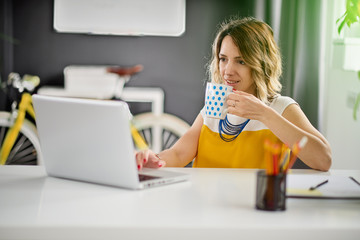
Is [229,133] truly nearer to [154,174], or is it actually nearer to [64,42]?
[154,174]

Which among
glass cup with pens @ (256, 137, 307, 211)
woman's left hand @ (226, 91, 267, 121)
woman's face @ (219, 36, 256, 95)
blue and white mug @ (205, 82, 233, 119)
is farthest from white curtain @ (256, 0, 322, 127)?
glass cup with pens @ (256, 137, 307, 211)

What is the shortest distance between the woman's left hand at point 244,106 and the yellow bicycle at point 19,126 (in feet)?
8.45

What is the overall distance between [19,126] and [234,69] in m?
2.44

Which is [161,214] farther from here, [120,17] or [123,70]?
[120,17]

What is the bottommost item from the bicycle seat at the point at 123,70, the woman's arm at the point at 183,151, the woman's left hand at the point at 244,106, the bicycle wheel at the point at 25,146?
the bicycle wheel at the point at 25,146

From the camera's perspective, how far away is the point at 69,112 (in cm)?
127

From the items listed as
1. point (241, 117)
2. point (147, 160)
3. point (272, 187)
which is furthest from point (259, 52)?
point (272, 187)

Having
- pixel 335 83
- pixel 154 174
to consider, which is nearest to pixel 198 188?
pixel 154 174

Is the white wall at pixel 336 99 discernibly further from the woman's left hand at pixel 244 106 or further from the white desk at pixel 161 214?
the white desk at pixel 161 214

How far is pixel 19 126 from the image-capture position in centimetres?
393

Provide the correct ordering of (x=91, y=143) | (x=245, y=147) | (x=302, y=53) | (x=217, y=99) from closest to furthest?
(x=91, y=143) < (x=217, y=99) < (x=245, y=147) < (x=302, y=53)

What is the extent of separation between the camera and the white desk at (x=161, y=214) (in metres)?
0.96

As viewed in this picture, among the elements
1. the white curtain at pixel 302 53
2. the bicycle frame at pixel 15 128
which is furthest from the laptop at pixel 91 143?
the bicycle frame at pixel 15 128

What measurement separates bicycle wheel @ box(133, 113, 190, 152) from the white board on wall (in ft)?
2.06
